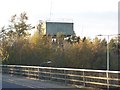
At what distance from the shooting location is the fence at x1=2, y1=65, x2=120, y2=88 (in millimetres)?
22233

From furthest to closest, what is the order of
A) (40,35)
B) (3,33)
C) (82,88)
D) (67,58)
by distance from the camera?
1. (3,33)
2. (40,35)
3. (67,58)
4. (82,88)

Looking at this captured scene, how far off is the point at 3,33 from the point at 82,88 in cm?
5639

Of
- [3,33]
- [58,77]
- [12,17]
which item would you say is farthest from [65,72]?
[12,17]

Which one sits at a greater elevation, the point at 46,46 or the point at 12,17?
the point at 12,17

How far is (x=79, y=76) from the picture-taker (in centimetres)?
2611

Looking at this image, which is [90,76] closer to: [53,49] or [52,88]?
[52,88]

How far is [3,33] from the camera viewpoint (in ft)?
260

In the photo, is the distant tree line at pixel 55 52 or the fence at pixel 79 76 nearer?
the fence at pixel 79 76

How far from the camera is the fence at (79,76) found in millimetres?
22233

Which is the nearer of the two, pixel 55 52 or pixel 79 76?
pixel 79 76

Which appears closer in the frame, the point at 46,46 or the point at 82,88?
the point at 82,88

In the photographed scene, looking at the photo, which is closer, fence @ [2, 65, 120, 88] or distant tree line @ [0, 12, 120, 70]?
fence @ [2, 65, 120, 88]

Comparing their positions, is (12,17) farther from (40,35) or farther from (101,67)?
(101,67)

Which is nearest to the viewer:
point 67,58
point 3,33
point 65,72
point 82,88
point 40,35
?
point 82,88
